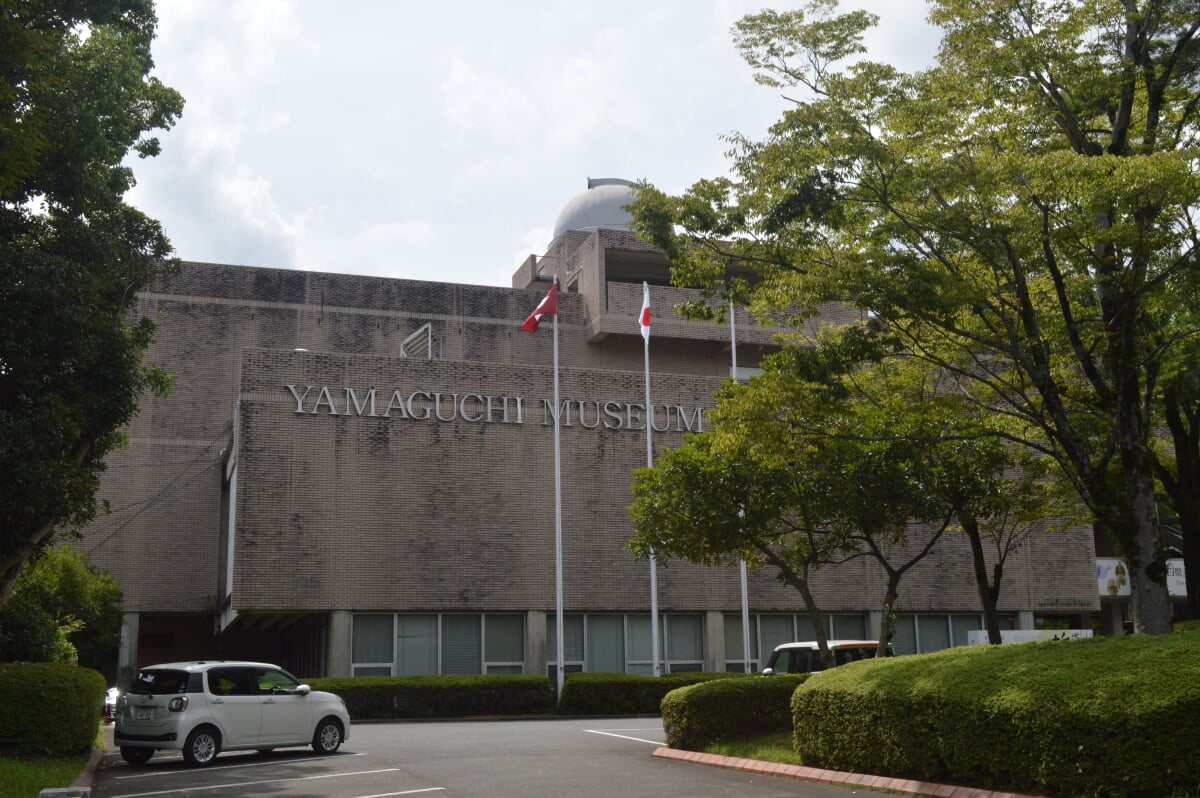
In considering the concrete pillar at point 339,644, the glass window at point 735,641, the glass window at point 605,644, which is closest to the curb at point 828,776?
the concrete pillar at point 339,644

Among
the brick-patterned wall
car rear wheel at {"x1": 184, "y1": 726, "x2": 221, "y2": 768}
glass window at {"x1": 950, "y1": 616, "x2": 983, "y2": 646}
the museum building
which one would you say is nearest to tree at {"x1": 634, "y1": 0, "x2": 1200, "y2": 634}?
car rear wheel at {"x1": 184, "y1": 726, "x2": 221, "y2": 768}

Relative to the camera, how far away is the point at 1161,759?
9867 millimetres

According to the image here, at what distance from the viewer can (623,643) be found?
36.2m

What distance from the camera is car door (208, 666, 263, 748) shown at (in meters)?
17.8

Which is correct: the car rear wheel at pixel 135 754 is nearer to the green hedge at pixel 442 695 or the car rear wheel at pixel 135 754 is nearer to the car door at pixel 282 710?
the car door at pixel 282 710

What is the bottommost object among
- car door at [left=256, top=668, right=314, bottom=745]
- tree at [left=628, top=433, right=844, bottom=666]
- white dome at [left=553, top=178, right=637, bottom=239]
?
car door at [left=256, top=668, right=314, bottom=745]

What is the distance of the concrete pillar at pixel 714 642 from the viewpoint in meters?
36.7

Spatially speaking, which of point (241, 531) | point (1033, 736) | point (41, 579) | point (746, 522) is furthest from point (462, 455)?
point (1033, 736)

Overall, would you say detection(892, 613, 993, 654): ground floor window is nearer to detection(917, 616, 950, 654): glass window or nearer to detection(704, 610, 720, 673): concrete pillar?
detection(917, 616, 950, 654): glass window

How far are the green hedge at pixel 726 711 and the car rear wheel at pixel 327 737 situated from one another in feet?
17.4

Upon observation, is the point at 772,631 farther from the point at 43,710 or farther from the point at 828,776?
the point at 43,710

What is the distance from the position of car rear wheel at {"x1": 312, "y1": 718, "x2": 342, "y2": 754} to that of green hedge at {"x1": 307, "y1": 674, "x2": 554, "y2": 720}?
447 inches

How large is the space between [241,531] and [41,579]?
16.7ft

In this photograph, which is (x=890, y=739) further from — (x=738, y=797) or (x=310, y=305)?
(x=310, y=305)
